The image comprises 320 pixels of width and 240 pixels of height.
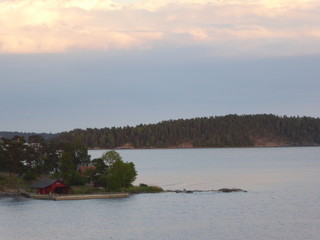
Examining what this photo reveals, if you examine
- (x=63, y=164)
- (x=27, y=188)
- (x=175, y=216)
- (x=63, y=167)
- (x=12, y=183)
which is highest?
(x=63, y=164)

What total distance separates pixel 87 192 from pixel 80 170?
11.9 meters

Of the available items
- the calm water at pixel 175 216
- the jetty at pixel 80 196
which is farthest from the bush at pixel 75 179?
the calm water at pixel 175 216

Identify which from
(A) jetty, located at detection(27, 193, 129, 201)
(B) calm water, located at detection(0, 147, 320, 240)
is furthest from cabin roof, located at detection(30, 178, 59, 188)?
(B) calm water, located at detection(0, 147, 320, 240)

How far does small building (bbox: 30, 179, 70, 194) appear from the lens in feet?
333

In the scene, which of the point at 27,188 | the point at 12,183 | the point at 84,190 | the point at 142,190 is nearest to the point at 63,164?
the point at 27,188

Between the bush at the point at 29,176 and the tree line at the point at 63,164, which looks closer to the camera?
the tree line at the point at 63,164

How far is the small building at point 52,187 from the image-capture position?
10156cm

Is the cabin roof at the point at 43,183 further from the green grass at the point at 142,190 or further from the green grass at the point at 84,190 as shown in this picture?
the green grass at the point at 142,190

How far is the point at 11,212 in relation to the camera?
85.6 m

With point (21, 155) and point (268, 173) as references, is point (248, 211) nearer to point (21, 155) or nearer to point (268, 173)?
point (21, 155)

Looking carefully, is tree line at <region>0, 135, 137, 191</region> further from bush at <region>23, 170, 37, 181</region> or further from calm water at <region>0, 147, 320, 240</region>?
calm water at <region>0, 147, 320, 240</region>

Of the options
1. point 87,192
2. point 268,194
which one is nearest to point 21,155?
point 87,192

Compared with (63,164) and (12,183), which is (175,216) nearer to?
(63,164)

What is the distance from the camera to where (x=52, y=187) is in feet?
335
